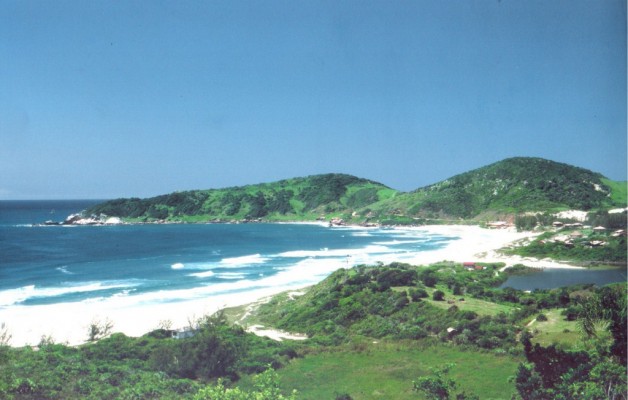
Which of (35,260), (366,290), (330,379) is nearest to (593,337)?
(330,379)

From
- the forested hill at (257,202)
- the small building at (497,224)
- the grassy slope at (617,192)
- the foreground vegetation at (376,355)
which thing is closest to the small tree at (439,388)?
the foreground vegetation at (376,355)

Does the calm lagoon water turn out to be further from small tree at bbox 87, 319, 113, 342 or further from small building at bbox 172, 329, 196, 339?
small building at bbox 172, 329, 196, 339

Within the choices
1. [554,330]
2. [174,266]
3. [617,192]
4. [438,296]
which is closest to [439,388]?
[554,330]

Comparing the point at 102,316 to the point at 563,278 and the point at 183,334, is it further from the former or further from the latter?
the point at 563,278

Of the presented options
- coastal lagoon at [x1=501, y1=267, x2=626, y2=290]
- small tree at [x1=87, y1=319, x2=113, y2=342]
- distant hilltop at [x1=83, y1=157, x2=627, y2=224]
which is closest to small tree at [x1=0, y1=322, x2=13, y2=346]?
small tree at [x1=87, y1=319, x2=113, y2=342]

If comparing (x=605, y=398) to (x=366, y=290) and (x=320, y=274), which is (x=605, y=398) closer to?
(x=366, y=290)

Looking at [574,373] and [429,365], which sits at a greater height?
[574,373]
